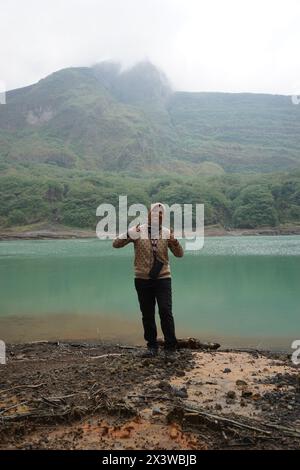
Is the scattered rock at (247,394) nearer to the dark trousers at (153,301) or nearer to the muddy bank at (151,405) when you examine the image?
the muddy bank at (151,405)

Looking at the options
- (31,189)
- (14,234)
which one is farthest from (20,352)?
(31,189)

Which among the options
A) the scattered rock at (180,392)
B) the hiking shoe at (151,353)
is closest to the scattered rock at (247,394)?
the scattered rock at (180,392)

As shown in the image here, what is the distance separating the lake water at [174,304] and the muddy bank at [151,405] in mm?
5862

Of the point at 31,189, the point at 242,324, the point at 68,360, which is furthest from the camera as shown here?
the point at 31,189

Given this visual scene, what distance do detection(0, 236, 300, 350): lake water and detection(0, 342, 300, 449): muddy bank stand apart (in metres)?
5.86

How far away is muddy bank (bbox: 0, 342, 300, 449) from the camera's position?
4.25 m

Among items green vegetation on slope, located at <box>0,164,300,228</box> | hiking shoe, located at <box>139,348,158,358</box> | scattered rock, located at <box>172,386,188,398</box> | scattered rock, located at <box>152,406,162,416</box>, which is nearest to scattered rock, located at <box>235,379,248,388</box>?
scattered rock, located at <box>172,386,188,398</box>

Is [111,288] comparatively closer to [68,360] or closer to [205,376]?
[68,360]

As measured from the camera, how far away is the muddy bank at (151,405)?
14.0ft

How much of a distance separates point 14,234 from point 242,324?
289ft

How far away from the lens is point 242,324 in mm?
14570

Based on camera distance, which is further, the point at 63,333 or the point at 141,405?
the point at 63,333

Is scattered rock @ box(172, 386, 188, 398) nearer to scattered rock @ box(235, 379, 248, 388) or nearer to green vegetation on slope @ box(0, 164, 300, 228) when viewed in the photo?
scattered rock @ box(235, 379, 248, 388)

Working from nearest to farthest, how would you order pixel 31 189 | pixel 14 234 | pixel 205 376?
pixel 205 376
pixel 14 234
pixel 31 189
